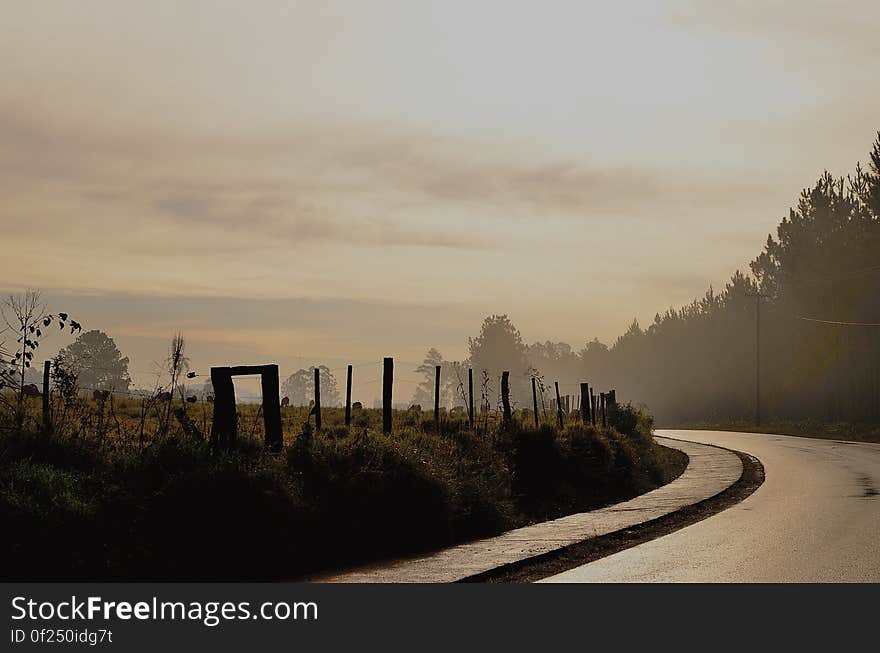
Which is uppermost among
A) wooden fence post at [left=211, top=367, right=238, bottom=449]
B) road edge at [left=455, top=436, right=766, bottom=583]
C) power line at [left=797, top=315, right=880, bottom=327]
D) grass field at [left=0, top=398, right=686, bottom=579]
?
power line at [left=797, top=315, right=880, bottom=327]

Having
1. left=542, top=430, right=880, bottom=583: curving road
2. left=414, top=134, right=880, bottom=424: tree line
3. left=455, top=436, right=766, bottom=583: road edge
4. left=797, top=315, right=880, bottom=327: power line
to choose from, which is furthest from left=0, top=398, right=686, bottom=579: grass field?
left=797, top=315, right=880, bottom=327: power line

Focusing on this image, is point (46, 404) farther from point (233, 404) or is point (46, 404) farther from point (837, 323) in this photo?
point (837, 323)

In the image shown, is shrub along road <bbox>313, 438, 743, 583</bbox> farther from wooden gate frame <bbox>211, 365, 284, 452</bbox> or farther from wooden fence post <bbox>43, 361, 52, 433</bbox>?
A: wooden fence post <bbox>43, 361, 52, 433</bbox>

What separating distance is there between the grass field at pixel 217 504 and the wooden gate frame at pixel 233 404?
0.20 metres

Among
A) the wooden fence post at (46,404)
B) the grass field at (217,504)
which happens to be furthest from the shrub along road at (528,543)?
the wooden fence post at (46,404)

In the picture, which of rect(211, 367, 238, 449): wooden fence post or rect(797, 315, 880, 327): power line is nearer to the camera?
rect(211, 367, 238, 449): wooden fence post

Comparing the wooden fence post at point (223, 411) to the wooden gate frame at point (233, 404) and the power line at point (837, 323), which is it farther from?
the power line at point (837, 323)

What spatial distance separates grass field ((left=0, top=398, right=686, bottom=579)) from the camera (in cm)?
963

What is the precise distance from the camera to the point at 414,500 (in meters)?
13.3

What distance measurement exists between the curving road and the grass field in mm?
2759

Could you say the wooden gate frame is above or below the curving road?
above

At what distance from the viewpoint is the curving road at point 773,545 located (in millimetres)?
10234
